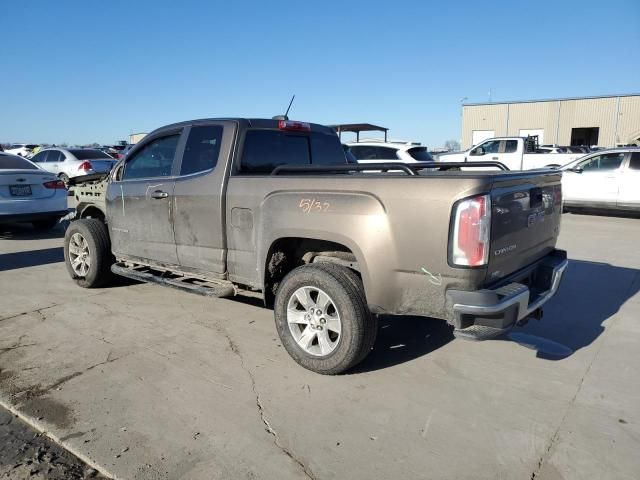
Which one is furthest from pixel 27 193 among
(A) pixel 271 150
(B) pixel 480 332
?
(B) pixel 480 332

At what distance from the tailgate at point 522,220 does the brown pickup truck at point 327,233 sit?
0.02 meters

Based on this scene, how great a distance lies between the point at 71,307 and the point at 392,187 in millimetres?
3941

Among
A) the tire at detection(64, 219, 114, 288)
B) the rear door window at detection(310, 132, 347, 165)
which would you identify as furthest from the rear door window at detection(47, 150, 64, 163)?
the rear door window at detection(310, 132, 347, 165)

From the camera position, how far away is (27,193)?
9.12 meters

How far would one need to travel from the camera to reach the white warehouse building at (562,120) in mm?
41094

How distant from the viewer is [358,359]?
135 inches

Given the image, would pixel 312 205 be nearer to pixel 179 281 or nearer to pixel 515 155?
pixel 179 281

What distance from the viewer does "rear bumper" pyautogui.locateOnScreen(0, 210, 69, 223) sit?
884cm

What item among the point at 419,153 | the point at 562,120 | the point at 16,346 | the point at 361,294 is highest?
the point at 562,120

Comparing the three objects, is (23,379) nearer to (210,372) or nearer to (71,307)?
(210,372)

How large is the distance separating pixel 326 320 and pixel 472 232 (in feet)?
4.11

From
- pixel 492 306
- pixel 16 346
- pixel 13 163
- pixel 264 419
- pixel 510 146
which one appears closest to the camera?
pixel 492 306

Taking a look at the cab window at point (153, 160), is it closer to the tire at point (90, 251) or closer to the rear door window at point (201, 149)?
the rear door window at point (201, 149)

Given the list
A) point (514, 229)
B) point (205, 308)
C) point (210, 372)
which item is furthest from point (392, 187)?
point (205, 308)
